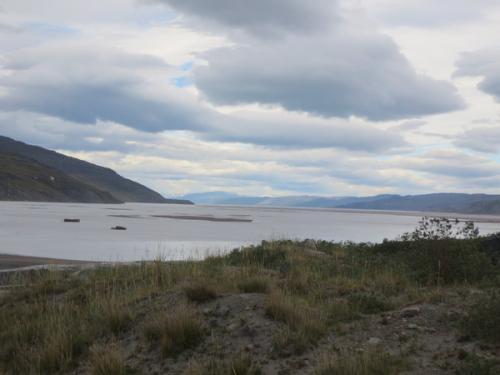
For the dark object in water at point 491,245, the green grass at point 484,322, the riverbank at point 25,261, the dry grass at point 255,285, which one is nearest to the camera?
the green grass at point 484,322

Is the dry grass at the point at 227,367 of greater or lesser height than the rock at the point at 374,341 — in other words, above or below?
below

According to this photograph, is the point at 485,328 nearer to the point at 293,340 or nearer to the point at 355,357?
the point at 355,357

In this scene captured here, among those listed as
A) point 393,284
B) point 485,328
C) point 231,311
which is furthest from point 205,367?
point 393,284

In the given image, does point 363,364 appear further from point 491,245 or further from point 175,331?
point 491,245

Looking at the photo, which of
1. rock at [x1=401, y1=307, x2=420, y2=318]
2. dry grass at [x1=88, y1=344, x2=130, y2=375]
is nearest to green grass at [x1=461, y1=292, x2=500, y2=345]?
rock at [x1=401, y1=307, x2=420, y2=318]

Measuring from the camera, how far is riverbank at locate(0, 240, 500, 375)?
698 cm

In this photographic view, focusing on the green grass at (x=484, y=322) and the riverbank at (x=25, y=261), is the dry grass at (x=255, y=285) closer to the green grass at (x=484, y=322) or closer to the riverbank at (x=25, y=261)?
the green grass at (x=484, y=322)

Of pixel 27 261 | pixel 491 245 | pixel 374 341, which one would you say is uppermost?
pixel 491 245

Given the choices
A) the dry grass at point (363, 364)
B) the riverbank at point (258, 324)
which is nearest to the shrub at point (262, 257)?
the riverbank at point (258, 324)

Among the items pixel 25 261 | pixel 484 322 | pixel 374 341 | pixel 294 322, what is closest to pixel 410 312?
pixel 484 322

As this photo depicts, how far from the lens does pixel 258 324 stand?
830 cm

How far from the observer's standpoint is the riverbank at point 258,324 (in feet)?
22.9

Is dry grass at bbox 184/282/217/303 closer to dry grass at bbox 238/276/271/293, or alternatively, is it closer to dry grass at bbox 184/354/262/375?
dry grass at bbox 238/276/271/293

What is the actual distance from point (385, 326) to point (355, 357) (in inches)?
67.1
